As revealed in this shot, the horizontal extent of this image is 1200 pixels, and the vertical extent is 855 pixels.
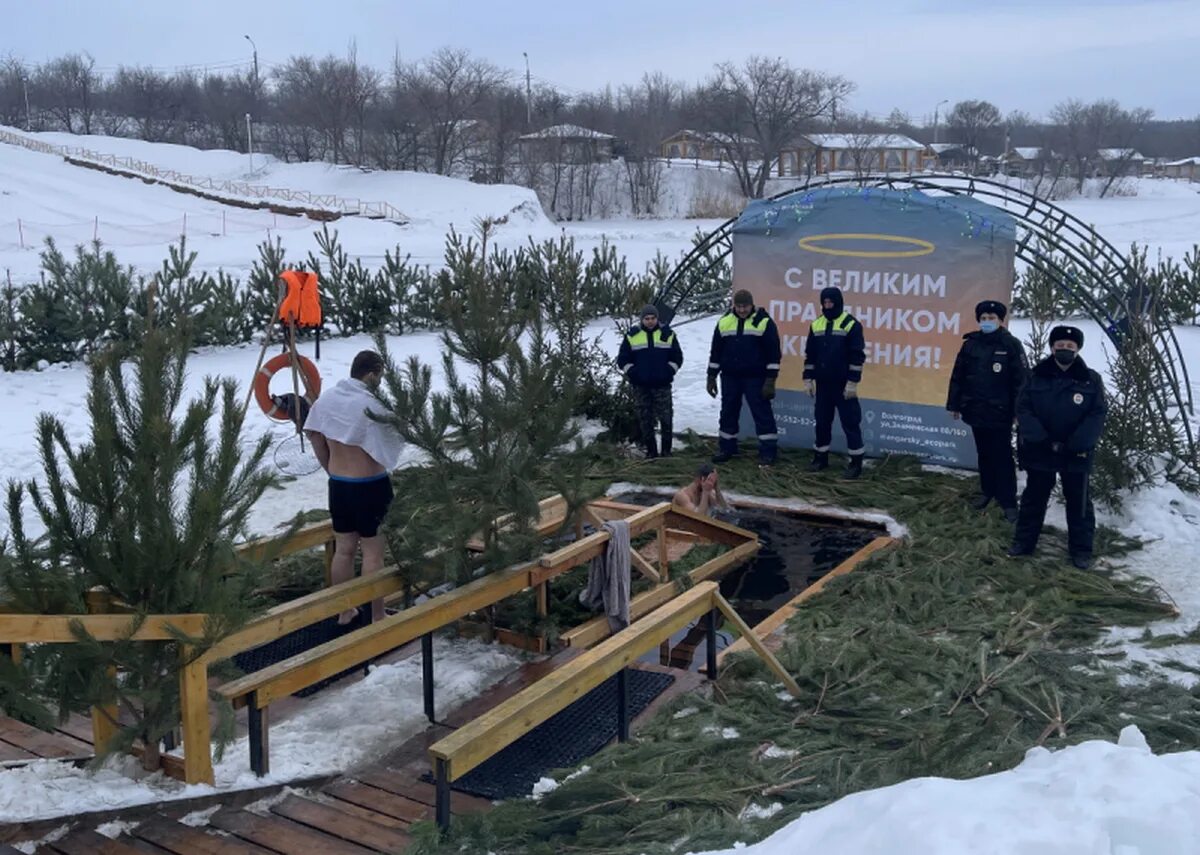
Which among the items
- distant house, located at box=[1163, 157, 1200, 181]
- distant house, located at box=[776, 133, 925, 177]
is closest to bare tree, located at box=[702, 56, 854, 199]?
distant house, located at box=[776, 133, 925, 177]

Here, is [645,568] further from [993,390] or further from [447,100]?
[447,100]

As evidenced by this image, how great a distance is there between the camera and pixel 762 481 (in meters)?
10.8

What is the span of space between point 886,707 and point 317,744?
9.04 feet

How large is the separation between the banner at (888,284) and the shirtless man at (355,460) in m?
5.91

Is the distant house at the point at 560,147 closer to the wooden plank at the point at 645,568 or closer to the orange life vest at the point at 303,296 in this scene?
the orange life vest at the point at 303,296

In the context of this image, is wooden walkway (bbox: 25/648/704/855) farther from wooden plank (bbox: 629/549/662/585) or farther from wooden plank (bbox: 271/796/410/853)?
wooden plank (bbox: 629/549/662/585)

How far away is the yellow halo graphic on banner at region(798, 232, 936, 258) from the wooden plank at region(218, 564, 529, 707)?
5.85 m

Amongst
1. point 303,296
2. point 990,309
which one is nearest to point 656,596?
point 990,309

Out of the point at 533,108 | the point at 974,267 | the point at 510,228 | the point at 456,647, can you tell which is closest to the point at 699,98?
the point at 533,108

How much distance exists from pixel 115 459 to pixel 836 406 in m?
7.41

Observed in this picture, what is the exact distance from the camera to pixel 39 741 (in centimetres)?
554

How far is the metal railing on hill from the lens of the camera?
4625cm

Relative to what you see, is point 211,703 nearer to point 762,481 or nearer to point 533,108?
point 762,481

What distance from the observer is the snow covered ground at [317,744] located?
459 cm
